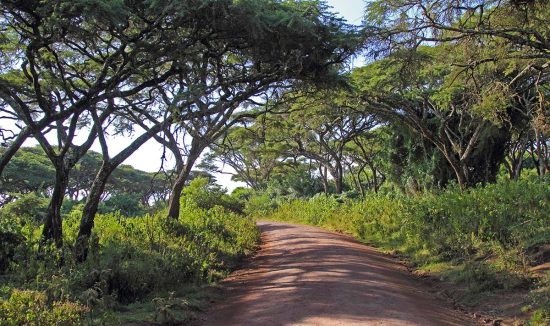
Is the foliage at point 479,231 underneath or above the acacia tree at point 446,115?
underneath

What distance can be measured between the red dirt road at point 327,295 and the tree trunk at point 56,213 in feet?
11.0

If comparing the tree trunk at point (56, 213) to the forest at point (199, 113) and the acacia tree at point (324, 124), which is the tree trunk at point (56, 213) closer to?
the forest at point (199, 113)

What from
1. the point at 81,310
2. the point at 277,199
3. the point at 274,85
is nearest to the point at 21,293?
the point at 81,310

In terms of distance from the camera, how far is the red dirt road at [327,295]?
6492mm

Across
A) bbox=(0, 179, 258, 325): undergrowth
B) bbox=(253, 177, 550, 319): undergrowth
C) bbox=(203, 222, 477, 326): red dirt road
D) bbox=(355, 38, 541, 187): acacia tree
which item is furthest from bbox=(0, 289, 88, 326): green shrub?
bbox=(355, 38, 541, 187): acacia tree

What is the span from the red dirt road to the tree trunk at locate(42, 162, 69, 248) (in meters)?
3.34

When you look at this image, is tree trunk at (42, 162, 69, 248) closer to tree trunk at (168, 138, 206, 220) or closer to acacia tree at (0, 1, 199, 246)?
acacia tree at (0, 1, 199, 246)

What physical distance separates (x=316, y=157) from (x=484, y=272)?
22.3 m

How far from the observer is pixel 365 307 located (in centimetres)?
689

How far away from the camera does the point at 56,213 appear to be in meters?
9.34

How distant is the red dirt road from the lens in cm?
649

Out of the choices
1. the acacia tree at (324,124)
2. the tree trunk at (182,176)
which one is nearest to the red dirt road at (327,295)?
the tree trunk at (182,176)

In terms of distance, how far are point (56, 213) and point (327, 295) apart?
5.43m

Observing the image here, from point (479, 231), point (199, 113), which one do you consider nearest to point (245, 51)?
point (199, 113)
